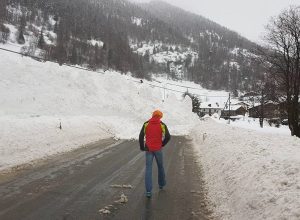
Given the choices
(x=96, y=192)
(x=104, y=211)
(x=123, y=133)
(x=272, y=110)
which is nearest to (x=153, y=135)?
(x=96, y=192)

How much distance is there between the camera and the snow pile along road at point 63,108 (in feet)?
43.1

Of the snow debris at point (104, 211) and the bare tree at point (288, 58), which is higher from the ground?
the bare tree at point (288, 58)

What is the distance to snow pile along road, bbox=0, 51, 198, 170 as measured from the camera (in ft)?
43.1

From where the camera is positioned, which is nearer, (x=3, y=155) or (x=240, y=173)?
(x=240, y=173)

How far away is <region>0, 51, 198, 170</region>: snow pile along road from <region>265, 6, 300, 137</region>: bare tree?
868 cm

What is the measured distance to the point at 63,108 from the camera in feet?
88.6

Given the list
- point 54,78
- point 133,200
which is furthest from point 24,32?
point 133,200

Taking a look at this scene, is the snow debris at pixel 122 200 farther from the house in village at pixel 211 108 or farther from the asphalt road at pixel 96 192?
the house in village at pixel 211 108

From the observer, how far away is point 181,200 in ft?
24.0

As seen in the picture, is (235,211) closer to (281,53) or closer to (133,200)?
(133,200)

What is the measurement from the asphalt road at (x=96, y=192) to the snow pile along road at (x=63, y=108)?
5.59 feet

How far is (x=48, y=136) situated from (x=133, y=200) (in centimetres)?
839

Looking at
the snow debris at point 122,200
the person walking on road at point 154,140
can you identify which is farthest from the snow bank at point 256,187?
the snow debris at point 122,200

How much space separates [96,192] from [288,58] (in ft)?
67.3
